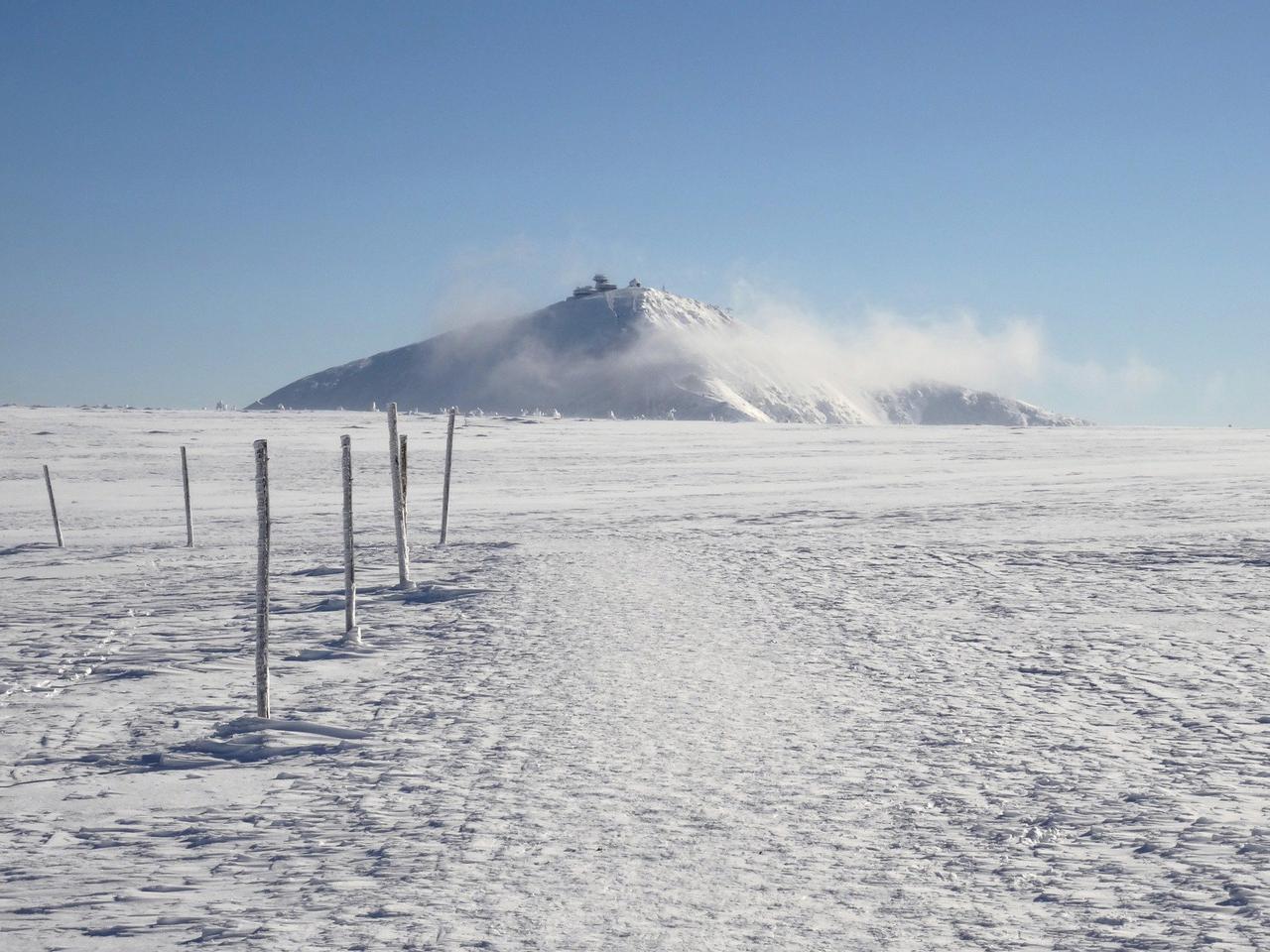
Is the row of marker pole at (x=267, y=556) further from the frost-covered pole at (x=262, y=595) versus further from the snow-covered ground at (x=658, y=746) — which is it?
the snow-covered ground at (x=658, y=746)

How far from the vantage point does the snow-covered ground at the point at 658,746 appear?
4.76m

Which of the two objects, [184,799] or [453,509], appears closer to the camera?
[184,799]

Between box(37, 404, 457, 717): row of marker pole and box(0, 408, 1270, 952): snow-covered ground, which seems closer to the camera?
box(0, 408, 1270, 952): snow-covered ground

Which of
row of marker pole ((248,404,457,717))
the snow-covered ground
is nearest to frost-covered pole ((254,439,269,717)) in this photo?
row of marker pole ((248,404,457,717))

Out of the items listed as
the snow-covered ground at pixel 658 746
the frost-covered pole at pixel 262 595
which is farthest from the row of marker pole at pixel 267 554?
the snow-covered ground at pixel 658 746

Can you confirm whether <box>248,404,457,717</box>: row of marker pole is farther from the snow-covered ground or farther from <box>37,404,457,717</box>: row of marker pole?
the snow-covered ground

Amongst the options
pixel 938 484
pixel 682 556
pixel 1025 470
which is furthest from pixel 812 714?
pixel 1025 470

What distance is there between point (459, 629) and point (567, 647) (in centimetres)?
165

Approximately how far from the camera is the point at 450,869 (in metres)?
5.20

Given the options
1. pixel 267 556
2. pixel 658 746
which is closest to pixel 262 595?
pixel 267 556

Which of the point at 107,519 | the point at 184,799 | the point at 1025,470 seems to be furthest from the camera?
the point at 1025,470

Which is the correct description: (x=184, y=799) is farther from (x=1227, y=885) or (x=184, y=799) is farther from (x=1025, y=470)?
(x=1025, y=470)

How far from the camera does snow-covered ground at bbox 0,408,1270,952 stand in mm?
4762

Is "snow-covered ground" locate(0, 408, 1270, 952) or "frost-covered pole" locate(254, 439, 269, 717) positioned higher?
"frost-covered pole" locate(254, 439, 269, 717)
